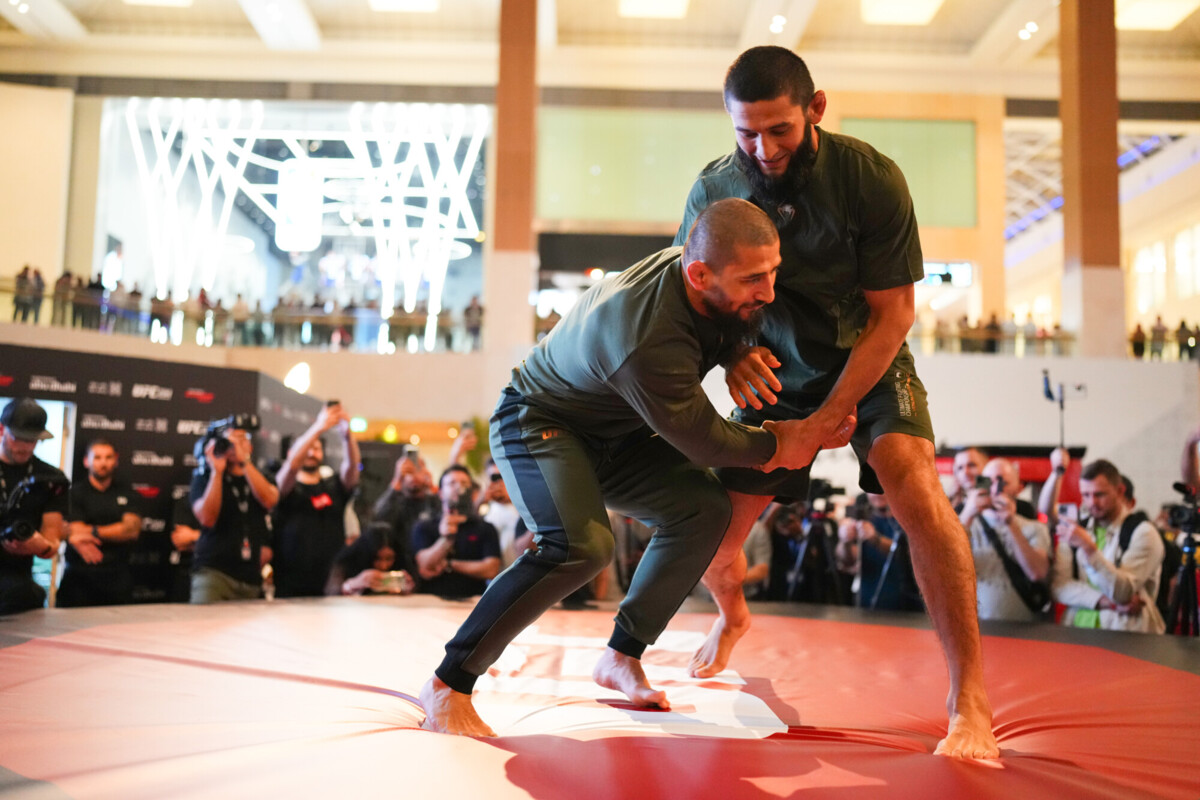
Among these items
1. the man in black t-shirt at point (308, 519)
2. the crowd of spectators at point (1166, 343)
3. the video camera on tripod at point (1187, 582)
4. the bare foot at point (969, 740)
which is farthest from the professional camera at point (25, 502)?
the crowd of spectators at point (1166, 343)

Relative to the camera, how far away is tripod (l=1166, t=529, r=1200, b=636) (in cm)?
395

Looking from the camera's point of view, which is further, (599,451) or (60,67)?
(60,67)

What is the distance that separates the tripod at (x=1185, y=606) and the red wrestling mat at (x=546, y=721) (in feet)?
4.22

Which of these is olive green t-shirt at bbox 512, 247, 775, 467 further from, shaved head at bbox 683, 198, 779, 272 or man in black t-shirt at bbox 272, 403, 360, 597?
man in black t-shirt at bbox 272, 403, 360, 597

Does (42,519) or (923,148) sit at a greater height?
(923,148)

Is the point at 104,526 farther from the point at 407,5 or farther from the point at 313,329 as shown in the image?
the point at 407,5

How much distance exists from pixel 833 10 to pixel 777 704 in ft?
53.4

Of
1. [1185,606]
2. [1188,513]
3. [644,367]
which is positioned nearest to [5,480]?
[644,367]

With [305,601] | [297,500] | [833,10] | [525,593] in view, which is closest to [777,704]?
[525,593]

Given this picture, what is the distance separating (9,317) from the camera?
1209cm

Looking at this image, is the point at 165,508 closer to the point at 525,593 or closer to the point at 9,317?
the point at 525,593

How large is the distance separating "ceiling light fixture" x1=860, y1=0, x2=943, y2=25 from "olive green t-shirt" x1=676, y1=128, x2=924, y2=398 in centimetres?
1553

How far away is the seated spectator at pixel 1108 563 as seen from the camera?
163 inches

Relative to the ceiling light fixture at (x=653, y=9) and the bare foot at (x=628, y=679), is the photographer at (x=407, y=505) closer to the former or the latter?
the bare foot at (x=628, y=679)
